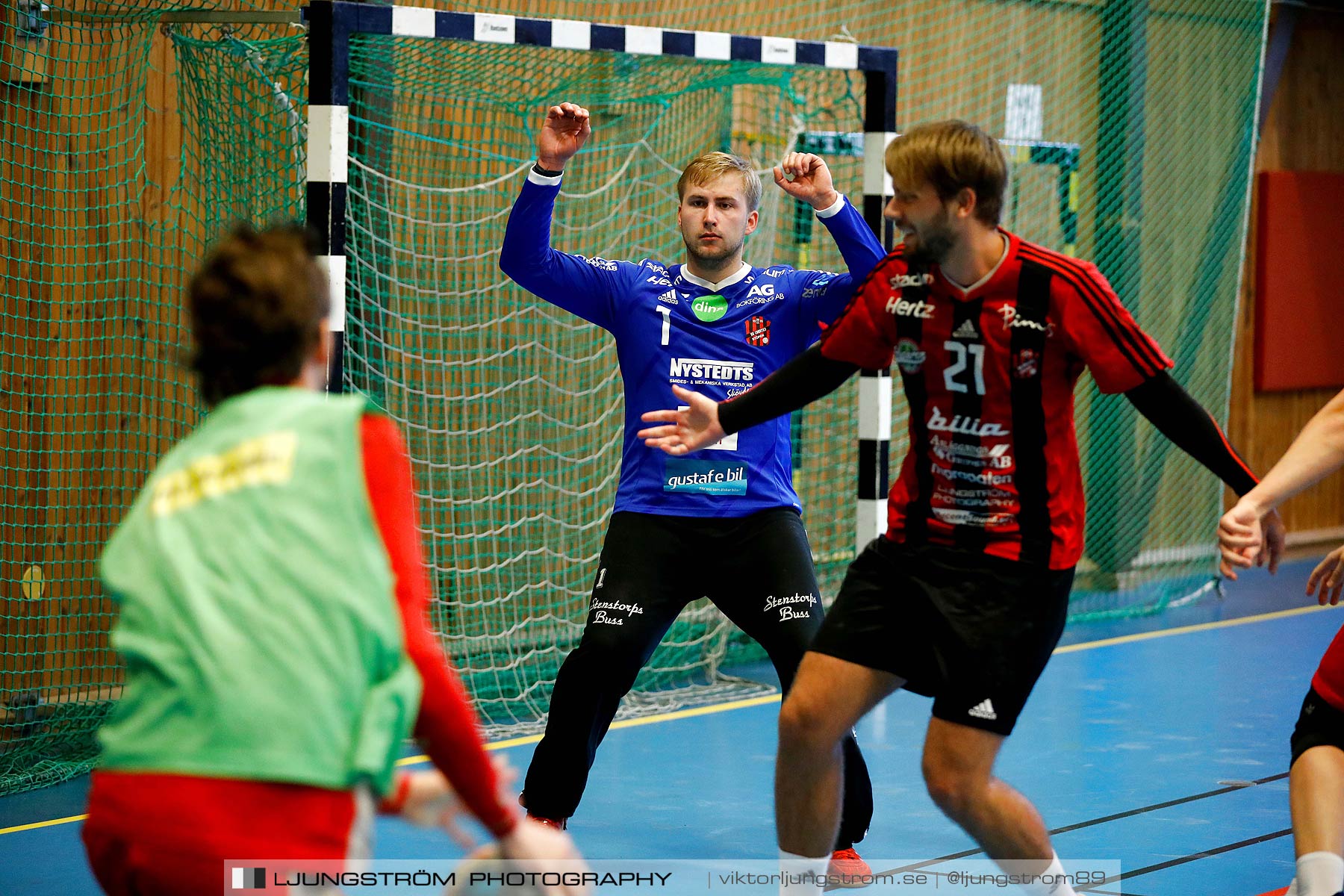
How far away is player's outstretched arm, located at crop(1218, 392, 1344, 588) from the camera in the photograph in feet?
9.96

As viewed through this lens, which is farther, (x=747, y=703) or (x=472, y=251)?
(x=472, y=251)

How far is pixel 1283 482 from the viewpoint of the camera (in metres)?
3.05

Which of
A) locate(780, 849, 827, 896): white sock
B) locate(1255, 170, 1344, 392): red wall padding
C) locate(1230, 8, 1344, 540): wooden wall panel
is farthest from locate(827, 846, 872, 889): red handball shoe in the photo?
locate(1255, 170, 1344, 392): red wall padding

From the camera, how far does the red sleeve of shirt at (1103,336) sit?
305 cm

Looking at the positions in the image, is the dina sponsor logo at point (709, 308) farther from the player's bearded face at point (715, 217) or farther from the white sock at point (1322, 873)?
the white sock at point (1322, 873)

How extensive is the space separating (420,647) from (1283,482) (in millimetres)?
1987

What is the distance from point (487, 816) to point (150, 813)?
39 centimetres

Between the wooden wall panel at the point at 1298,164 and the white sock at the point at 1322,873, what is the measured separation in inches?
302

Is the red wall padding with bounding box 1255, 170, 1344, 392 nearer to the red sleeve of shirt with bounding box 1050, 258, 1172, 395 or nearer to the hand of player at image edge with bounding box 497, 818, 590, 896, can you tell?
the red sleeve of shirt with bounding box 1050, 258, 1172, 395

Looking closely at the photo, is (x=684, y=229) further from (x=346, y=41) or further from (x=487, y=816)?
(x=487, y=816)

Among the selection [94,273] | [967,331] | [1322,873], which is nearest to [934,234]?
[967,331]

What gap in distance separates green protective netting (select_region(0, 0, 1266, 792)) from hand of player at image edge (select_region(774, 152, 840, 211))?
1.92 metres

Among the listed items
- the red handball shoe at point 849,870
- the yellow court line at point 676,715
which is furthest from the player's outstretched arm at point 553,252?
the yellow court line at point 676,715

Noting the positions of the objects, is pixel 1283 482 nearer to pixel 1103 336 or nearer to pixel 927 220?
pixel 1103 336
